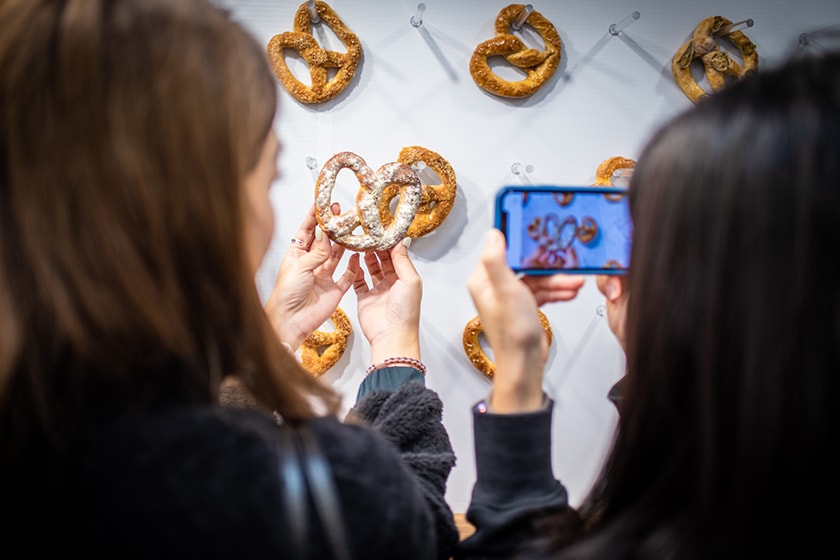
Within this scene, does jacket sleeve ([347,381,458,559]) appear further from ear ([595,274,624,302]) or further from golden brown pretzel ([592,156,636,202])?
golden brown pretzel ([592,156,636,202])

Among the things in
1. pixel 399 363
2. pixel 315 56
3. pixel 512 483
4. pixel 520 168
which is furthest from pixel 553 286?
pixel 315 56

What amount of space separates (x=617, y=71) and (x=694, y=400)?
1201mm

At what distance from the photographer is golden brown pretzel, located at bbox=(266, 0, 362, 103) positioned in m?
1.41

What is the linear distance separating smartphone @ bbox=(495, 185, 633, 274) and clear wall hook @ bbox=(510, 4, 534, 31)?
0.83 meters

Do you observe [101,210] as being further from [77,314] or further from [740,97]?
[740,97]

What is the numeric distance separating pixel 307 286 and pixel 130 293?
2.51ft

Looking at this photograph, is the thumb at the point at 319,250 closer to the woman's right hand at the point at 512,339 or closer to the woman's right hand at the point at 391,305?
the woman's right hand at the point at 391,305

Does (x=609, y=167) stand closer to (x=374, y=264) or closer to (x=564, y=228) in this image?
(x=374, y=264)

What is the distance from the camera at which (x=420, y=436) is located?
86 centimetres

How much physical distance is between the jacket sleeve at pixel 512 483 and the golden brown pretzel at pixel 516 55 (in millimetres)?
978

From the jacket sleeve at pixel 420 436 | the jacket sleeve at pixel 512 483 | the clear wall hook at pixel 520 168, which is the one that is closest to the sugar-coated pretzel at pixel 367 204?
the clear wall hook at pixel 520 168

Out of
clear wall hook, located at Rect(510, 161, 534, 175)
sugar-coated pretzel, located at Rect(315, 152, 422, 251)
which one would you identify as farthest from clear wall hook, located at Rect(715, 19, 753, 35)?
sugar-coated pretzel, located at Rect(315, 152, 422, 251)

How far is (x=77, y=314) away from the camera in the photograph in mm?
437

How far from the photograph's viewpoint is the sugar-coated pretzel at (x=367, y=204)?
126 centimetres
